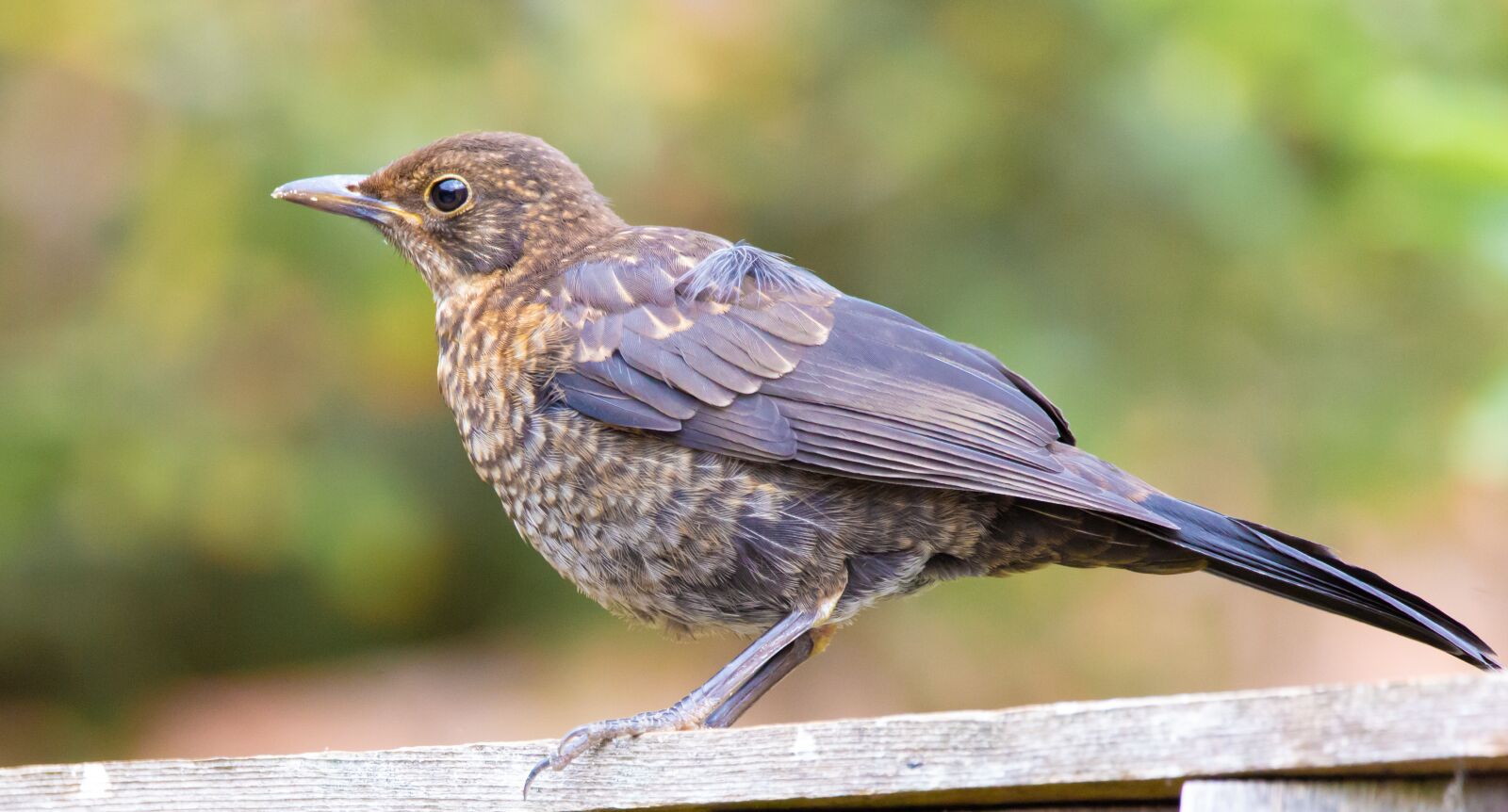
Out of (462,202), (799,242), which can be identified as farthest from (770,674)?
(799,242)

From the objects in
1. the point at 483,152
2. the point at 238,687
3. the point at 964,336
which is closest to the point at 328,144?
the point at 483,152

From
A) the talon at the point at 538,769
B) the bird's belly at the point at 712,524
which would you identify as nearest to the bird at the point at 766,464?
the bird's belly at the point at 712,524

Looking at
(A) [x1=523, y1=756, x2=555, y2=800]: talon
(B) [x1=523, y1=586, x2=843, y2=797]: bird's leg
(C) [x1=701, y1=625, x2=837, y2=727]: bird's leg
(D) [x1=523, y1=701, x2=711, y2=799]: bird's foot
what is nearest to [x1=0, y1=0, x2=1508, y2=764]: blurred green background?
(C) [x1=701, y1=625, x2=837, y2=727]: bird's leg

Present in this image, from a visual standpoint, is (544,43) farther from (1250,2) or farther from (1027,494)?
(1027,494)

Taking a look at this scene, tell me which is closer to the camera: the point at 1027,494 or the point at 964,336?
the point at 1027,494

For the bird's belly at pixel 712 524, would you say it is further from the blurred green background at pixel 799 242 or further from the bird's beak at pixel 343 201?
the blurred green background at pixel 799 242

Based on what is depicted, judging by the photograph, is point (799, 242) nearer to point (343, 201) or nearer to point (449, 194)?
point (449, 194)
